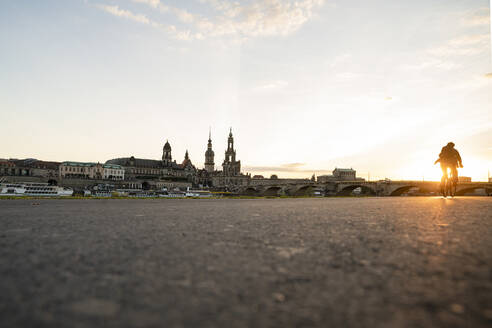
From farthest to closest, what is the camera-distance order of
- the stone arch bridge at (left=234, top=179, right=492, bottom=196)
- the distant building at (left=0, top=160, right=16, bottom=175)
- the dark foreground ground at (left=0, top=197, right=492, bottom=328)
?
the distant building at (left=0, top=160, right=16, bottom=175) → the stone arch bridge at (left=234, top=179, right=492, bottom=196) → the dark foreground ground at (left=0, top=197, right=492, bottom=328)

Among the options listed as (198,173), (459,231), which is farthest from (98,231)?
(198,173)

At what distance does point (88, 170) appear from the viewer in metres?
118

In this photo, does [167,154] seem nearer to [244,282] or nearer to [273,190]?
[273,190]

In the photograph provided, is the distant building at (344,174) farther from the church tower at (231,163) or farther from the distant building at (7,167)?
the distant building at (7,167)

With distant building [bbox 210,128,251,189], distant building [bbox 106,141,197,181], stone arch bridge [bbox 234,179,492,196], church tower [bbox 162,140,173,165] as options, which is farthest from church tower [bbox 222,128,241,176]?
stone arch bridge [bbox 234,179,492,196]

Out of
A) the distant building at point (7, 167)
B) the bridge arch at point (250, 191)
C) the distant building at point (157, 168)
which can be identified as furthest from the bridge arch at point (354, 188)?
the distant building at point (7, 167)

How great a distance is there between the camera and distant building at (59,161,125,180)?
371 ft

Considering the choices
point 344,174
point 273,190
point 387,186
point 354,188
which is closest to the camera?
point 387,186

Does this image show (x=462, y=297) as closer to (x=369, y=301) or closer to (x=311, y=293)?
(x=369, y=301)

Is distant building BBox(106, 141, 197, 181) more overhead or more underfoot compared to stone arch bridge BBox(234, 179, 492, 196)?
more overhead

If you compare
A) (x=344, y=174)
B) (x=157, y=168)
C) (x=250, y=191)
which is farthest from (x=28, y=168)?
(x=344, y=174)

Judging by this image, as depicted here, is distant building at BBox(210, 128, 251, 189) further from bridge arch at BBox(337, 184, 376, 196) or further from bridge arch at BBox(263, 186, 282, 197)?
bridge arch at BBox(337, 184, 376, 196)

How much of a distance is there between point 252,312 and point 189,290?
392 millimetres

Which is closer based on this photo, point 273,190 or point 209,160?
point 273,190
